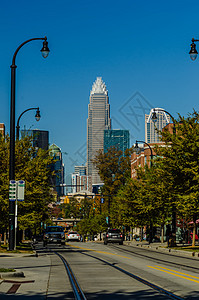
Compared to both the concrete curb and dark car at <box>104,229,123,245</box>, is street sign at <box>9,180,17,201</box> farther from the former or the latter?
dark car at <box>104,229,123,245</box>

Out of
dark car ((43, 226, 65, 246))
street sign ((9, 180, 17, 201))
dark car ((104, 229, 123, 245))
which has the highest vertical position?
street sign ((9, 180, 17, 201))

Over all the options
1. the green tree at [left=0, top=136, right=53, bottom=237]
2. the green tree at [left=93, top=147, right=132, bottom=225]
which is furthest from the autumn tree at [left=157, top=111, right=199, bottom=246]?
the green tree at [left=93, top=147, right=132, bottom=225]

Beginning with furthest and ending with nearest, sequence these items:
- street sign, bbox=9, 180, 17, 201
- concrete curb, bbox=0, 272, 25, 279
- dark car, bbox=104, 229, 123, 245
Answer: dark car, bbox=104, 229, 123, 245 < street sign, bbox=9, 180, 17, 201 < concrete curb, bbox=0, 272, 25, 279

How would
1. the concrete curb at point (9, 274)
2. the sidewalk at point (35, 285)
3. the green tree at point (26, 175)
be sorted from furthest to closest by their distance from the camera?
the green tree at point (26, 175), the concrete curb at point (9, 274), the sidewalk at point (35, 285)

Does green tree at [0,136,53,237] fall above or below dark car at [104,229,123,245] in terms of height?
above

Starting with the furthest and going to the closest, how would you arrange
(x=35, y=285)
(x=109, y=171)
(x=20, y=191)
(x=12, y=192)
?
(x=109, y=171)
(x=12, y=192)
(x=20, y=191)
(x=35, y=285)

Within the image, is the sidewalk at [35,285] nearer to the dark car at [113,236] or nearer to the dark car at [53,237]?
the dark car at [53,237]

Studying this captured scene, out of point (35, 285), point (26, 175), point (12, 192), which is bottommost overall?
point (35, 285)

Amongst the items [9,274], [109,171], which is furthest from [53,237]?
[109,171]

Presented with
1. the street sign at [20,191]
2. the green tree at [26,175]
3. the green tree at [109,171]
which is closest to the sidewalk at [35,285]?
the street sign at [20,191]

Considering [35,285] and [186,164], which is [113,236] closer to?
[186,164]

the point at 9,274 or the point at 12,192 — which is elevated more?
the point at 12,192

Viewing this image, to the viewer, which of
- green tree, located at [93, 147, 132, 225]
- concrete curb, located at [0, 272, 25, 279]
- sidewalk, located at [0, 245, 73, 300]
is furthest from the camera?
green tree, located at [93, 147, 132, 225]

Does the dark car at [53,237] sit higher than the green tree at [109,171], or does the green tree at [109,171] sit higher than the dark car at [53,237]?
the green tree at [109,171]
